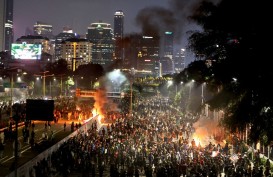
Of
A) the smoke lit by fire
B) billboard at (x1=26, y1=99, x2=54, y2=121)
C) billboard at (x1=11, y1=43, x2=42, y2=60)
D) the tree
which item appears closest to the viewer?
the tree

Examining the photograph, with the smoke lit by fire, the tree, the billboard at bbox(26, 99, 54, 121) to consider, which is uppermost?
the tree

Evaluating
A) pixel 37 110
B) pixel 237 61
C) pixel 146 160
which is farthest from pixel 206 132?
pixel 237 61

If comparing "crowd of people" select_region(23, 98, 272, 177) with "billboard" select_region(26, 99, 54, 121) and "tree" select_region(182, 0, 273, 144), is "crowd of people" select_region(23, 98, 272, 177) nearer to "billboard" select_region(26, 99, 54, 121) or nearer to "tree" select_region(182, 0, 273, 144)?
"billboard" select_region(26, 99, 54, 121)


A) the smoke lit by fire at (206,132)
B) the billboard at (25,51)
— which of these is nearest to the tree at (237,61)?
the smoke lit by fire at (206,132)

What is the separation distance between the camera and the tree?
11336 mm

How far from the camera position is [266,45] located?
36.0 feet

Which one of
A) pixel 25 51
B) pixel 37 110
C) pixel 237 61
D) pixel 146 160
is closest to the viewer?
pixel 237 61

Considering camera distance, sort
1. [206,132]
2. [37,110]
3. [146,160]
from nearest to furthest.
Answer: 1. [37,110]
2. [146,160]
3. [206,132]

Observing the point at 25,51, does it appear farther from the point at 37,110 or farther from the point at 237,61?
the point at 237,61

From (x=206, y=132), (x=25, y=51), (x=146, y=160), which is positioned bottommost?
(x=146, y=160)

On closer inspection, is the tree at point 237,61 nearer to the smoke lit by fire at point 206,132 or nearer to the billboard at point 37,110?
the billboard at point 37,110

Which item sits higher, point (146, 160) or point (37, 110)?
point (37, 110)

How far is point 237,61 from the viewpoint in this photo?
11734 mm

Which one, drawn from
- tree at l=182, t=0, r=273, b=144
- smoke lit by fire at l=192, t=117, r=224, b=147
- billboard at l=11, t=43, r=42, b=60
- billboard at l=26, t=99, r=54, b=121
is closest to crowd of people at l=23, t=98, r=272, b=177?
billboard at l=26, t=99, r=54, b=121
